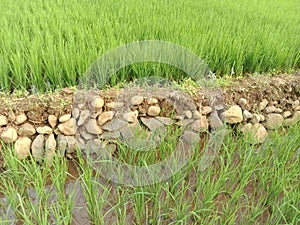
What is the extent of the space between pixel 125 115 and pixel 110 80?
1.04ft

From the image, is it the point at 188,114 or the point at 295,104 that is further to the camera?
the point at 295,104

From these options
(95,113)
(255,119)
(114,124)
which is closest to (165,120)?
(114,124)

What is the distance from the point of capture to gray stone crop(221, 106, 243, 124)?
6.52 ft

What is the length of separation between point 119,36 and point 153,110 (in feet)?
2.47

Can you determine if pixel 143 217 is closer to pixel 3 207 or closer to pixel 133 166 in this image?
pixel 133 166

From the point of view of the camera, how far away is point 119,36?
2299mm

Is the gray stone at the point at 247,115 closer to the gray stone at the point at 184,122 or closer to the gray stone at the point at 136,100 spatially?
the gray stone at the point at 184,122

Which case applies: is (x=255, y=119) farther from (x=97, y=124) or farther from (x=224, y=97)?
(x=97, y=124)

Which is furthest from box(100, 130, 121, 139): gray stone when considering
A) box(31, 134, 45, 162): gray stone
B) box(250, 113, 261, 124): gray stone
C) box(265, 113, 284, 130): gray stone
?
box(265, 113, 284, 130): gray stone

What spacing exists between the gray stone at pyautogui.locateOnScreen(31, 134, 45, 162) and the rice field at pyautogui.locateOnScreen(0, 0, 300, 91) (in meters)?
0.33

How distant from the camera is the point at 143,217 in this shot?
1477 mm

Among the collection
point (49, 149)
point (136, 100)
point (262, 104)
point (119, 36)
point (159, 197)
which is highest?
point (119, 36)

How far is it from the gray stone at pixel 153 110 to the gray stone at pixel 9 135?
760 mm

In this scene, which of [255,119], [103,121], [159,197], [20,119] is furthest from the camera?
[255,119]
